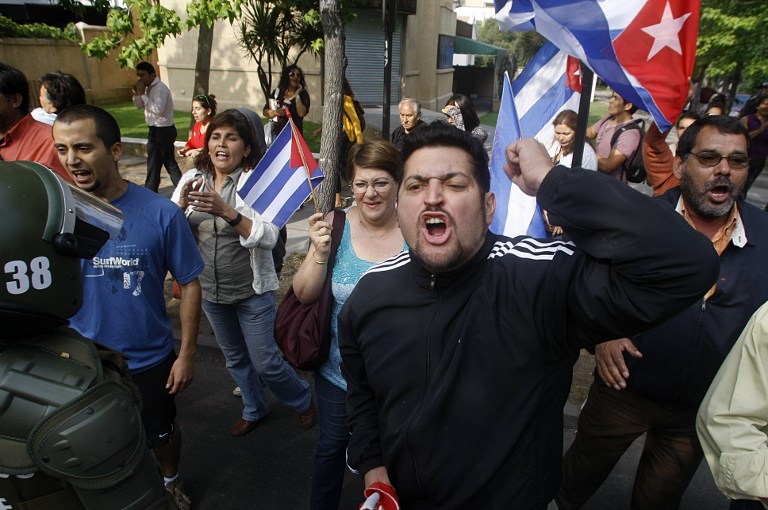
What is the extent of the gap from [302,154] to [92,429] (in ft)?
6.89

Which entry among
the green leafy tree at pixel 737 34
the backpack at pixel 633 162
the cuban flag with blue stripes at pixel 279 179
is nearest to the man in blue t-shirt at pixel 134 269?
the cuban flag with blue stripes at pixel 279 179

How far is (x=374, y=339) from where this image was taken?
172cm

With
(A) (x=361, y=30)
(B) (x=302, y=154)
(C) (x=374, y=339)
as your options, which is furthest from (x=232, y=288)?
(A) (x=361, y=30)

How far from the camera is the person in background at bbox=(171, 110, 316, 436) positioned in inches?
126

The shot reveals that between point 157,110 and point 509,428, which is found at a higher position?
point 157,110

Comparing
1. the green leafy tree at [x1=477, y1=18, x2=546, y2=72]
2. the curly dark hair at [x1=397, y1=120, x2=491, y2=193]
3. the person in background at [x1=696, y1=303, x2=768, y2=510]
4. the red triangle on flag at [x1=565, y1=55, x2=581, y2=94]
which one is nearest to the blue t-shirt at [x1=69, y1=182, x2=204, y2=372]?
the curly dark hair at [x1=397, y1=120, x2=491, y2=193]

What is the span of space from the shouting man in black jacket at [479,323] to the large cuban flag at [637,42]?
57.9 inches

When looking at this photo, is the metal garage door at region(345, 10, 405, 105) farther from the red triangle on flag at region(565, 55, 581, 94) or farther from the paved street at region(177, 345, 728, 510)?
the paved street at region(177, 345, 728, 510)

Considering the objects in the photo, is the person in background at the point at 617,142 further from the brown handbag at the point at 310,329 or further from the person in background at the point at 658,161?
the brown handbag at the point at 310,329

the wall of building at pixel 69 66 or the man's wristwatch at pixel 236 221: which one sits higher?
the wall of building at pixel 69 66

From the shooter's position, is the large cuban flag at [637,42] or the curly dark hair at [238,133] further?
the curly dark hair at [238,133]

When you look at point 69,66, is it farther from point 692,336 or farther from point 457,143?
point 692,336

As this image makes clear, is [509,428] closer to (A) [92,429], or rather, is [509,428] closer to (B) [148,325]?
(A) [92,429]

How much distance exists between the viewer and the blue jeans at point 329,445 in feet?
8.62
